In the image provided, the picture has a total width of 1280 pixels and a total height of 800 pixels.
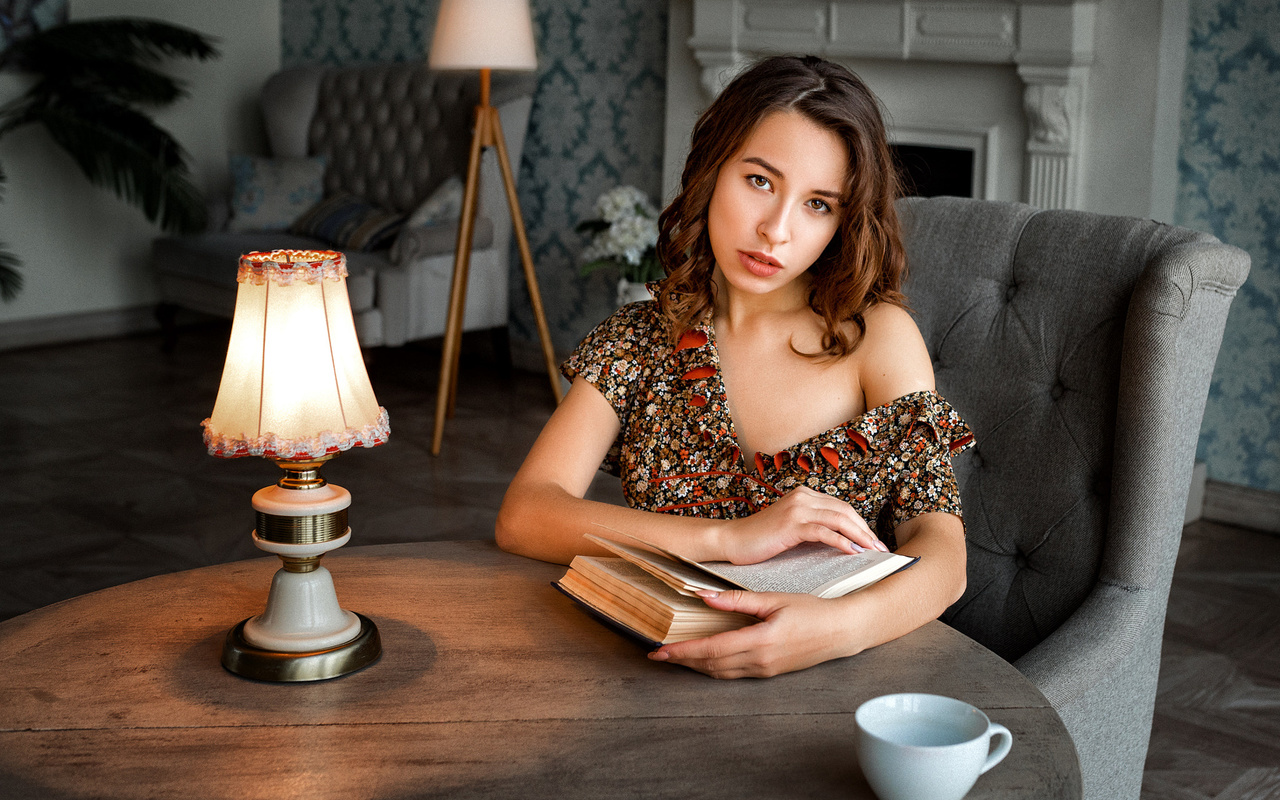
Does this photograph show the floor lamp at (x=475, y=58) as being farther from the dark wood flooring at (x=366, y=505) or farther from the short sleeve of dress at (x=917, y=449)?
the short sleeve of dress at (x=917, y=449)

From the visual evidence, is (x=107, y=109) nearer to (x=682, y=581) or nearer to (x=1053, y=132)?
(x=1053, y=132)

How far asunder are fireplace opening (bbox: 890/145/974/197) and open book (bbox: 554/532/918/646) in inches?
117

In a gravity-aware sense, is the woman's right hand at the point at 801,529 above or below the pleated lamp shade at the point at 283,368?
below

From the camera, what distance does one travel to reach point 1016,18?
11.7ft

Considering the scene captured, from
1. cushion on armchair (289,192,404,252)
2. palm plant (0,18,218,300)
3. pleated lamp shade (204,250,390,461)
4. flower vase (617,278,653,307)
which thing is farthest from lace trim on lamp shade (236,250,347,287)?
palm plant (0,18,218,300)


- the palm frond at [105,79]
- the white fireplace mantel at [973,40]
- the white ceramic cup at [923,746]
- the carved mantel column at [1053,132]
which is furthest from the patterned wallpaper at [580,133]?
the white ceramic cup at [923,746]

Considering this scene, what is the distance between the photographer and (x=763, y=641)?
980 mm

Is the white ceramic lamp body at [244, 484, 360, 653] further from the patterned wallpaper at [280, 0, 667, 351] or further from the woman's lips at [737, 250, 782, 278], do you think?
the patterned wallpaper at [280, 0, 667, 351]

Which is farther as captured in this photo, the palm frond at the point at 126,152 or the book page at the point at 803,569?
the palm frond at the point at 126,152

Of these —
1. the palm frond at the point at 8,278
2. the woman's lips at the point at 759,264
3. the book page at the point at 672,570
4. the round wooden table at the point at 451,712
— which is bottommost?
the palm frond at the point at 8,278

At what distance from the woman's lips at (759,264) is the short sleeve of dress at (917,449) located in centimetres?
20

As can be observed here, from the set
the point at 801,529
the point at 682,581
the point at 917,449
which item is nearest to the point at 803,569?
the point at 801,529

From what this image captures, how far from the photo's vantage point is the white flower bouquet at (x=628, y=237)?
418 cm

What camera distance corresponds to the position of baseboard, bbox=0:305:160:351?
18.1 ft
